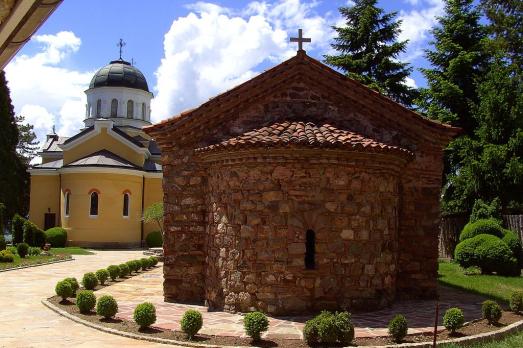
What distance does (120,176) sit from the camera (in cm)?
3397

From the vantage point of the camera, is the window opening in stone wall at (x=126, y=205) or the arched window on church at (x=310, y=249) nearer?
the arched window on church at (x=310, y=249)

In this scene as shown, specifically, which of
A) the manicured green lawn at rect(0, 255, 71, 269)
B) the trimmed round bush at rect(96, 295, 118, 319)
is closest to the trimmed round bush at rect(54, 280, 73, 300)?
the trimmed round bush at rect(96, 295, 118, 319)

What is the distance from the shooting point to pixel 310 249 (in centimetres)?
1080

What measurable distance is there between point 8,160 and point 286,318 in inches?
1294

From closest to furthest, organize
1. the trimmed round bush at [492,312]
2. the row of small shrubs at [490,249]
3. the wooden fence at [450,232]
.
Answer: the trimmed round bush at [492,312] < the row of small shrubs at [490,249] < the wooden fence at [450,232]

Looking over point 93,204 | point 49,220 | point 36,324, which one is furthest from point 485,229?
point 49,220

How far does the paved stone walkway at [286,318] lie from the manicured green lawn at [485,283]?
0.83 metres

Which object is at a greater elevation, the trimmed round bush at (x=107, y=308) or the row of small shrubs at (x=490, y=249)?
the row of small shrubs at (x=490, y=249)

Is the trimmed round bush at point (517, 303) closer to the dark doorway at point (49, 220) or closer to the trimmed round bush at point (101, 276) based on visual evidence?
the trimmed round bush at point (101, 276)

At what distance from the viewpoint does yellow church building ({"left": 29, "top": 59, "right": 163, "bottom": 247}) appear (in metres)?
33.1

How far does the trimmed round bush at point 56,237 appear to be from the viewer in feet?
106

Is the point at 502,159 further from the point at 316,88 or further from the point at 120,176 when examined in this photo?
the point at 120,176

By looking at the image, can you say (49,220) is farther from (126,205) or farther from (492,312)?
(492,312)

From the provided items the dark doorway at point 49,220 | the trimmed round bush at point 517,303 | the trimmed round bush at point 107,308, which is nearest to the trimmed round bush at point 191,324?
the trimmed round bush at point 107,308
